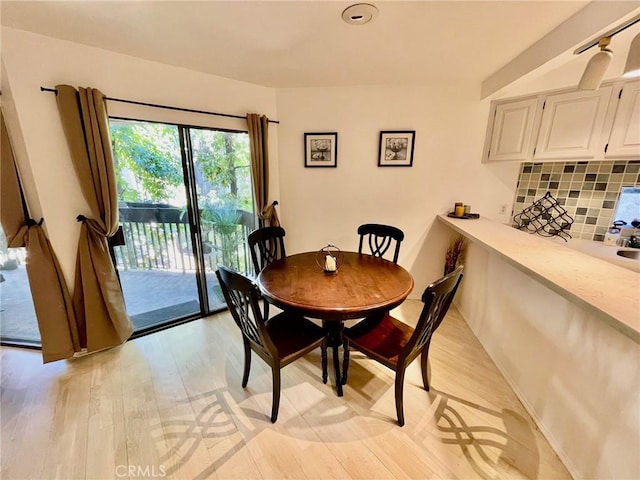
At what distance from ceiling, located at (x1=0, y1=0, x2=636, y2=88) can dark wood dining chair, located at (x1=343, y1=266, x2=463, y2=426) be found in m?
1.50

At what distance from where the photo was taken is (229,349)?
86.5 inches

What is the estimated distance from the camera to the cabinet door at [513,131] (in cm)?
222

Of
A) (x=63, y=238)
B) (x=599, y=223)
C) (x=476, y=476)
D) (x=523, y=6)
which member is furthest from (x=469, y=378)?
(x=63, y=238)

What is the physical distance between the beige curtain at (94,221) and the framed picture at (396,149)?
2.42 meters

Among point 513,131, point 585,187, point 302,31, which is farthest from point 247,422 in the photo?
point 585,187

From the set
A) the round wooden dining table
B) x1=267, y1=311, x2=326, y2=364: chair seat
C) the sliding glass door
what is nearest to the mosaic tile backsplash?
the round wooden dining table

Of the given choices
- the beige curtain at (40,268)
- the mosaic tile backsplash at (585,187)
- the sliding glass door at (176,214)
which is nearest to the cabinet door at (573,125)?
the mosaic tile backsplash at (585,187)

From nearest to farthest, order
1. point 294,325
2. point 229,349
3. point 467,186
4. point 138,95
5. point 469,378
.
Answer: point 294,325, point 469,378, point 138,95, point 229,349, point 467,186

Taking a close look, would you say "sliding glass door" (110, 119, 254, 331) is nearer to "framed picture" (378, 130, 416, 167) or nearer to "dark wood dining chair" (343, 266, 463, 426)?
"framed picture" (378, 130, 416, 167)

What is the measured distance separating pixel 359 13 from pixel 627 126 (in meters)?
1.99

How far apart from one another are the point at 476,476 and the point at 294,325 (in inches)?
48.7

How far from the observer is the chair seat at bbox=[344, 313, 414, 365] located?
1.56 meters

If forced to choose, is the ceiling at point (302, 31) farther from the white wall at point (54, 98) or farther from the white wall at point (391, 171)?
the white wall at point (391, 171)

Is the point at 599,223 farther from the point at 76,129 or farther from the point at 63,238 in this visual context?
the point at 63,238
